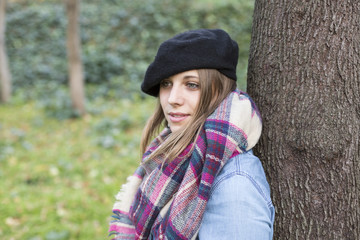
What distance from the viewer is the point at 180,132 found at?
1.66 metres

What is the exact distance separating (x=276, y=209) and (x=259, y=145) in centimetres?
33

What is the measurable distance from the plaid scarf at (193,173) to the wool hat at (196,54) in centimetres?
16

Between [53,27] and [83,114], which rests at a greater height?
[53,27]

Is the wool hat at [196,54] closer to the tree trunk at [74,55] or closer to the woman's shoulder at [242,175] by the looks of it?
the woman's shoulder at [242,175]

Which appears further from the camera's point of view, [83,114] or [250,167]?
[83,114]

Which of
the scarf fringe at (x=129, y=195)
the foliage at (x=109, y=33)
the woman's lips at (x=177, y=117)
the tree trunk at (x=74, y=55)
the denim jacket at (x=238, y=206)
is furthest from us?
the foliage at (x=109, y=33)

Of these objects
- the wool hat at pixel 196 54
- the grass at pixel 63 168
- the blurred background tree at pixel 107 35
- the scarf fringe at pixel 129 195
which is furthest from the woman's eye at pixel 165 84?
the blurred background tree at pixel 107 35

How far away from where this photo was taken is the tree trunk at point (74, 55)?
24.3ft

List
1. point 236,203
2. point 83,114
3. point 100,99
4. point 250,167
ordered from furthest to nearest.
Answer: point 100,99, point 83,114, point 250,167, point 236,203

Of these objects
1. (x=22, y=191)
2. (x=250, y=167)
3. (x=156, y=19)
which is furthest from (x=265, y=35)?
(x=156, y=19)

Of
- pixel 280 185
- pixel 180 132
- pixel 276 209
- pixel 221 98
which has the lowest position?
pixel 276 209

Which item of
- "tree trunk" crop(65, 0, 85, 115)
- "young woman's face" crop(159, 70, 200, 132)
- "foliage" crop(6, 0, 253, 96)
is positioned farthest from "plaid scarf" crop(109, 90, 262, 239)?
"foliage" crop(6, 0, 253, 96)

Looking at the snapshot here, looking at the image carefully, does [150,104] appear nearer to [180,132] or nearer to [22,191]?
[22,191]

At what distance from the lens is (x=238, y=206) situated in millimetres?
1315
